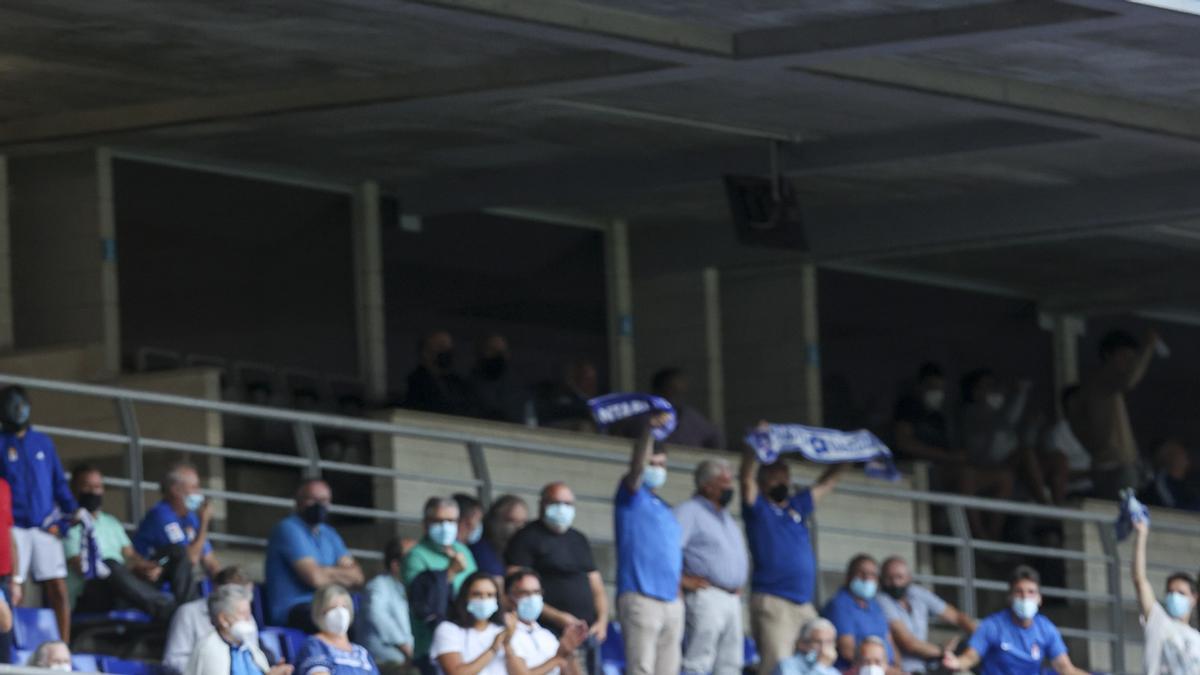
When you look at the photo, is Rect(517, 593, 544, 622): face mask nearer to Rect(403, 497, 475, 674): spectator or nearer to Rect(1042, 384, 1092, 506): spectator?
Rect(403, 497, 475, 674): spectator

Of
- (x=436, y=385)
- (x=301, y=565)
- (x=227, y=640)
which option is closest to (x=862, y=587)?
(x=301, y=565)

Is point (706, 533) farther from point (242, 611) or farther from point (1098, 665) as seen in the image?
point (1098, 665)

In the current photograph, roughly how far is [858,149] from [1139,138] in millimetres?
1698

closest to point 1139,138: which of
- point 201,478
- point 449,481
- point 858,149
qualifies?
point 858,149

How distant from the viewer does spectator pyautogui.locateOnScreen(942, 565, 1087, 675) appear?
1666 centimetres

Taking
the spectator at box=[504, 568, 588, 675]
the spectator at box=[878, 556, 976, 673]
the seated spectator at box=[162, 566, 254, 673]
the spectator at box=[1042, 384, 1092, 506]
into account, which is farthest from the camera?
the spectator at box=[1042, 384, 1092, 506]

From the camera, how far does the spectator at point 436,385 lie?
19.1 metres

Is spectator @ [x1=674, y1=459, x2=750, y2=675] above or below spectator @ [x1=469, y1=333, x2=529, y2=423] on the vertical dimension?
below

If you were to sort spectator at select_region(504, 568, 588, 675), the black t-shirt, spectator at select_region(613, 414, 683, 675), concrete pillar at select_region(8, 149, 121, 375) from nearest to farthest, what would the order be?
spectator at select_region(504, 568, 588, 675) → the black t-shirt → spectator at select_region(613, 414, 683, 675) → concrete pillar at select_region(8, 149, 121, 375)

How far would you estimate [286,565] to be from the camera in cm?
1520

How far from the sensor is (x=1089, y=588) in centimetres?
2223

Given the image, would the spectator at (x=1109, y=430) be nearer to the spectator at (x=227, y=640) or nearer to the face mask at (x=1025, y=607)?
the face mask at (x=1025, y=607)

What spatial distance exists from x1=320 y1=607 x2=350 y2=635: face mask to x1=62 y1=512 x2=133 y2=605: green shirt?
5.65 ft

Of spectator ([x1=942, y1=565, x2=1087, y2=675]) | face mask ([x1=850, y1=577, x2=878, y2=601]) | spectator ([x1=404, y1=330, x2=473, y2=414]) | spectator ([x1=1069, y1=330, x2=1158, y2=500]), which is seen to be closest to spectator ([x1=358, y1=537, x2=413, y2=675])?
face mask ([x1=850, y1=577, x2=878, y2=601])
